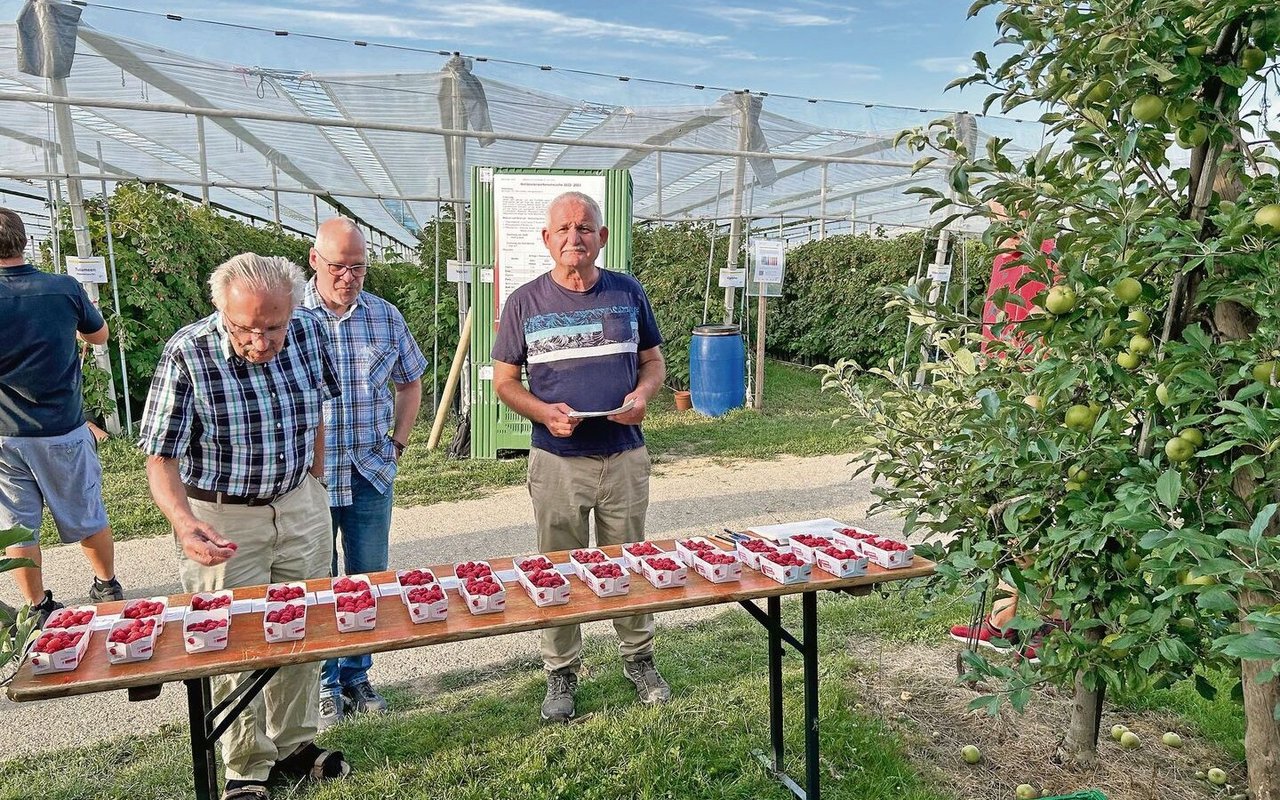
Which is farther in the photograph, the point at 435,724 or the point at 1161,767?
the point at 435,724

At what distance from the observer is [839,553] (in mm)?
2633

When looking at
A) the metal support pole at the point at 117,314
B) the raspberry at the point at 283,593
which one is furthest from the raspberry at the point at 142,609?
the metal support pole at the point at 117,314

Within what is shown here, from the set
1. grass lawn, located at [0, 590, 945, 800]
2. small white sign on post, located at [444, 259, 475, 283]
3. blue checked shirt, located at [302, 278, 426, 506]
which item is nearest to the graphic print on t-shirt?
blue checked shirt, located at [302, 278, 426, 506]

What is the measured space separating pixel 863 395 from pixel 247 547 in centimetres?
199

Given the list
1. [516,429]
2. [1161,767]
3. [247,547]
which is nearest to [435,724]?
[247,547]

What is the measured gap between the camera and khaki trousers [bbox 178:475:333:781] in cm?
267

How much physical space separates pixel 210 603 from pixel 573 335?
1.57 metres

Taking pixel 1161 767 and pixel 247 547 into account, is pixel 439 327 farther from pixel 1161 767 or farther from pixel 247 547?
pixel 1161 767

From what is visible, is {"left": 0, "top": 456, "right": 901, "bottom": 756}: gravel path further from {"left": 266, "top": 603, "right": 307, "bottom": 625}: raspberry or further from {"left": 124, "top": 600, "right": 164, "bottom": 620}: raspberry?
{"left": 266, "top": 603, "right": 307, "bottom": 625}: raspberry

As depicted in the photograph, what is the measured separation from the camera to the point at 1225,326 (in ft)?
6.17

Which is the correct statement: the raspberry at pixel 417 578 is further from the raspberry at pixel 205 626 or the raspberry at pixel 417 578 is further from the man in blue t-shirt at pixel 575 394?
the man in blue t-shirt at pixel 575 394

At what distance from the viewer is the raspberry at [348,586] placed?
2469 mm

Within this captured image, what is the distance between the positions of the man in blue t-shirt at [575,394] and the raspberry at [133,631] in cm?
148

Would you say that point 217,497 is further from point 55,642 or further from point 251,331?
point 55,642
